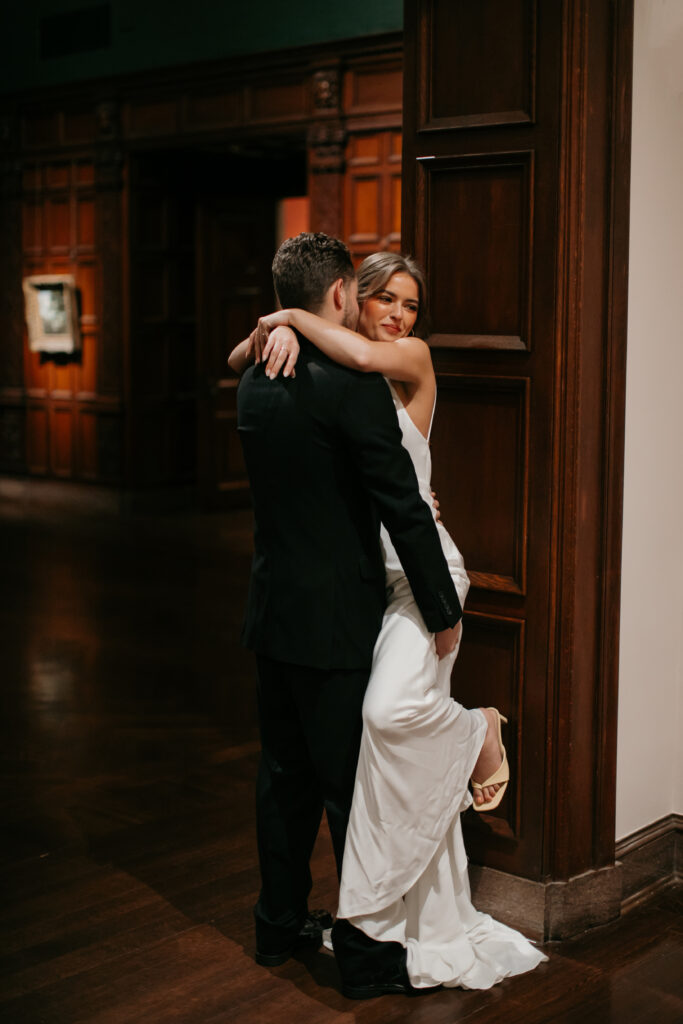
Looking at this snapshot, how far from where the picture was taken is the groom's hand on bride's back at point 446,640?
10.1 ft

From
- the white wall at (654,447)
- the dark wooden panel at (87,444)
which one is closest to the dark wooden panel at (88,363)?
the dark wooden panel at (87,444)

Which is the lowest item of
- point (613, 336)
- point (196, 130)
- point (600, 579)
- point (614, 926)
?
point (614, 926)

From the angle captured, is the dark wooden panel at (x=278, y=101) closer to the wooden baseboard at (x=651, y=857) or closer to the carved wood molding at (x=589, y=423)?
the carved wood molding at (x=589, y=423)

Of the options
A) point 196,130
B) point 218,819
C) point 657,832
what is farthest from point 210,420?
point 657,832

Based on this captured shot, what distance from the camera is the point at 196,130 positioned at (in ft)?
36.2

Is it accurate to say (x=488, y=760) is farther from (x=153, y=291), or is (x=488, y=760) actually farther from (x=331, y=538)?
(x=153, y=291)

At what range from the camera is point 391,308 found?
3.24m

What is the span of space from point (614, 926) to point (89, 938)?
1.41 metres

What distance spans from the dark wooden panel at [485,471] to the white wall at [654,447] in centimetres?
34

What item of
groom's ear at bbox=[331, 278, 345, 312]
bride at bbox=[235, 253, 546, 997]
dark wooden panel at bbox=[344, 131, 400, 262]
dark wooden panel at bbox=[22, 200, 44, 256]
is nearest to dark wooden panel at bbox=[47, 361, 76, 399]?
dark wooden panel at bbox=[22, 200, 44, 256]

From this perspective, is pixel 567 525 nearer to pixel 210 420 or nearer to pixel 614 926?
pixel 614 926

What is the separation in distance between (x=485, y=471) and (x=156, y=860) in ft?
5.27

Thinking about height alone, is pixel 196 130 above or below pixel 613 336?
above

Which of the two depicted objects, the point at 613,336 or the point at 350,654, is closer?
the point at 350,654
